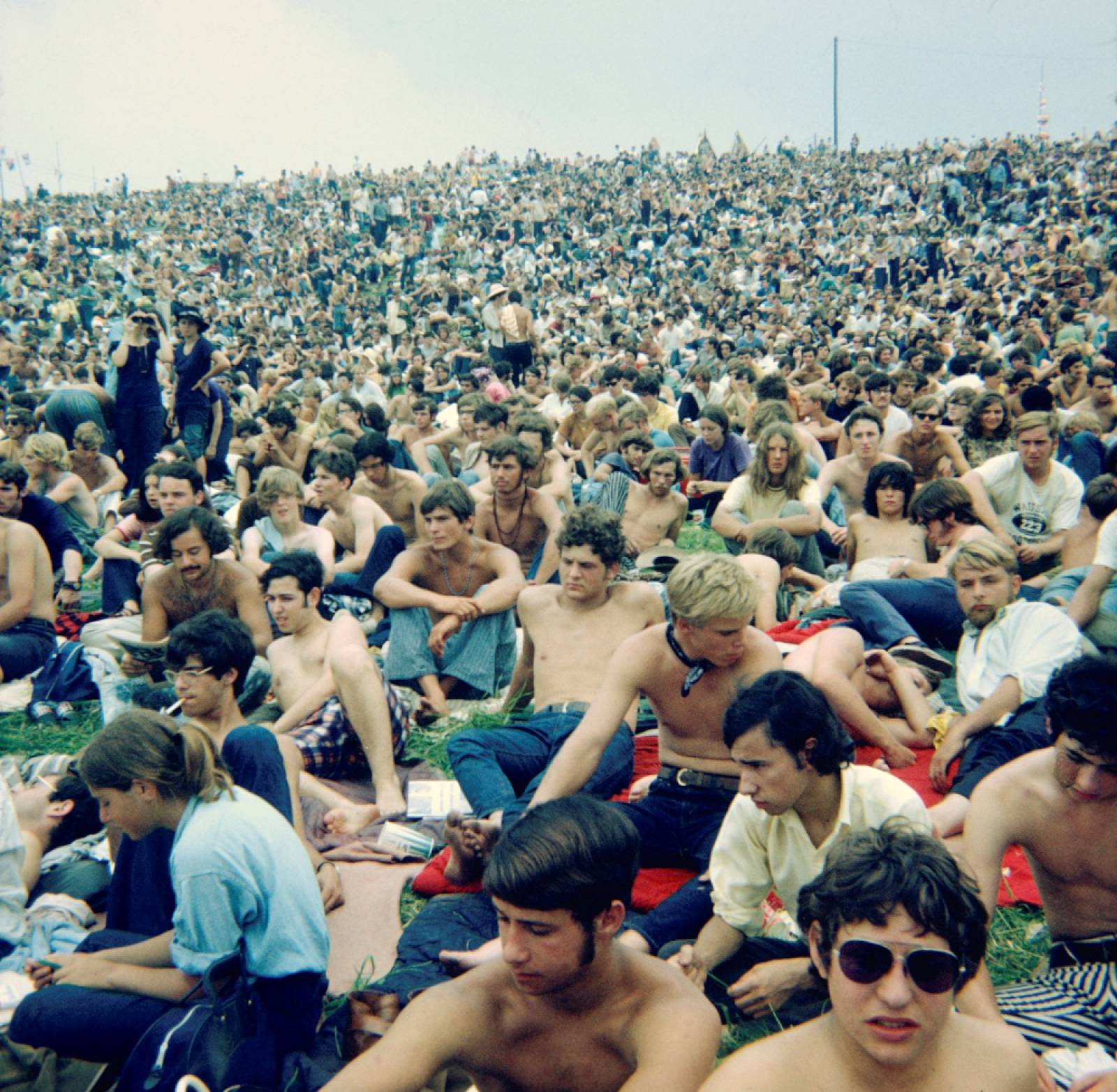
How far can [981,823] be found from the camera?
9.54ft

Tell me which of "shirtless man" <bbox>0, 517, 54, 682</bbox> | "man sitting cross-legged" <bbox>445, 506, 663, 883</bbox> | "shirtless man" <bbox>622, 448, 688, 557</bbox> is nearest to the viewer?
"man sitting cross-legged" <bbox>445, 506, 663, 883</bbox>

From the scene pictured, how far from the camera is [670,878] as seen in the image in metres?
3.84

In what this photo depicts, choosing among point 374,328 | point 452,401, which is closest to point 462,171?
point 374,328

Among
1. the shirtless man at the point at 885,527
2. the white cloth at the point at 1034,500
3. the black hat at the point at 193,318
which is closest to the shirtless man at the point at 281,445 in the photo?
the black hat at the point at 193,318

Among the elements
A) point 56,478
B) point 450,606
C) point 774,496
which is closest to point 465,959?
point 450,606

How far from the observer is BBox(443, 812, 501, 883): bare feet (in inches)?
147

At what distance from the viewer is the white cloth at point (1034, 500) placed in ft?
22.0

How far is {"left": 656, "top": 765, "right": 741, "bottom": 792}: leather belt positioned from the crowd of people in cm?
3

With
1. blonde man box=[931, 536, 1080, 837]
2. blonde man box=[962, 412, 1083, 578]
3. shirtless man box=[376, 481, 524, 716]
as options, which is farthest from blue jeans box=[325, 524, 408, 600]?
blonde man box=[962, 412, 1083, 578]

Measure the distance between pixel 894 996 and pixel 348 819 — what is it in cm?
293

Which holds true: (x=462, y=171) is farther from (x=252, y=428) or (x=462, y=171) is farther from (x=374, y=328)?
(x=252, y=428)

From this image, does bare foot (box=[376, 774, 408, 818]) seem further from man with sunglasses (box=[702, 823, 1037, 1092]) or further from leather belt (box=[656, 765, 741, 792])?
man with sunglasses (box=[702, 823, 1037, 1092])

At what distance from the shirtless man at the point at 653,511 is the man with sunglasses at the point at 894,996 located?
5.48 metres

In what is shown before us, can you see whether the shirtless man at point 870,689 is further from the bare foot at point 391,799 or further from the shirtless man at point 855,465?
the shirtless man at point 855,465
